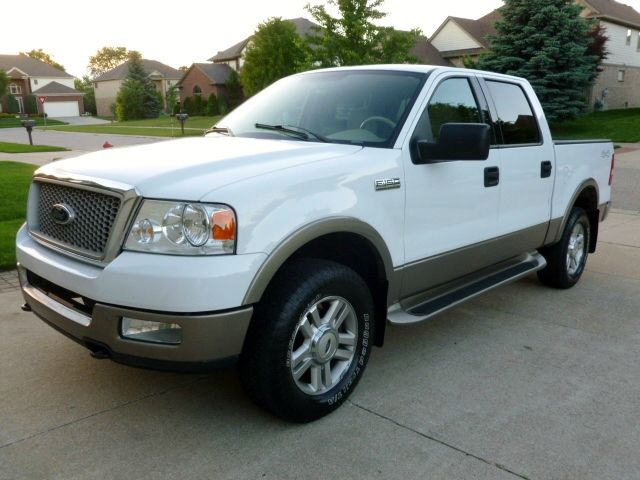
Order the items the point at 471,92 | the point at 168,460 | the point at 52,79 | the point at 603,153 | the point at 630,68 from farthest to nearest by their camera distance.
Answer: the point at 52,79 < the point at 630,68 < the point at 603,153 < the point at 471,92 < the point at 168,460

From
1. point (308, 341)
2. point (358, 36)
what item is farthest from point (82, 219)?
point (358, 36)

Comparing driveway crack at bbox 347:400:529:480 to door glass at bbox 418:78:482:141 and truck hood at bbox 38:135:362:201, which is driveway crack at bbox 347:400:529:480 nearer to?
truck hood at bbox 38:135:362:201

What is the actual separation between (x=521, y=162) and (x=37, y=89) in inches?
3628

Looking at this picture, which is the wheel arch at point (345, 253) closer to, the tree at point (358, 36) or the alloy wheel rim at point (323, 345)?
the alloy wheel rim at point (323, 345)

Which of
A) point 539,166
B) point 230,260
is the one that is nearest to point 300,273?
point 230,260

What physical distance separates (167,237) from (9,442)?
53.7 inches

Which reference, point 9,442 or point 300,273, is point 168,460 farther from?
point 300,273

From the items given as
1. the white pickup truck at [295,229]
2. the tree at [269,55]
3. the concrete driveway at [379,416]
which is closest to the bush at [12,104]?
the tree at [269,55]

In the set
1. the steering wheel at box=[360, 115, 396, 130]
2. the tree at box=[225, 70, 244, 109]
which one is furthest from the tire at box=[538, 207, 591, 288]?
the tree at box=[225, 70, 244, 109]

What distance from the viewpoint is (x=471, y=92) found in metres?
4.37

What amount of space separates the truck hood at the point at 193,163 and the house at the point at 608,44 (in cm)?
3423

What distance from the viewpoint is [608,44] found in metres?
37.1

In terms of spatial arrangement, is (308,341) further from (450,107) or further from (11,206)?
(11,206)

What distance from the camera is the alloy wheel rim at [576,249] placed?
18.6 feet
